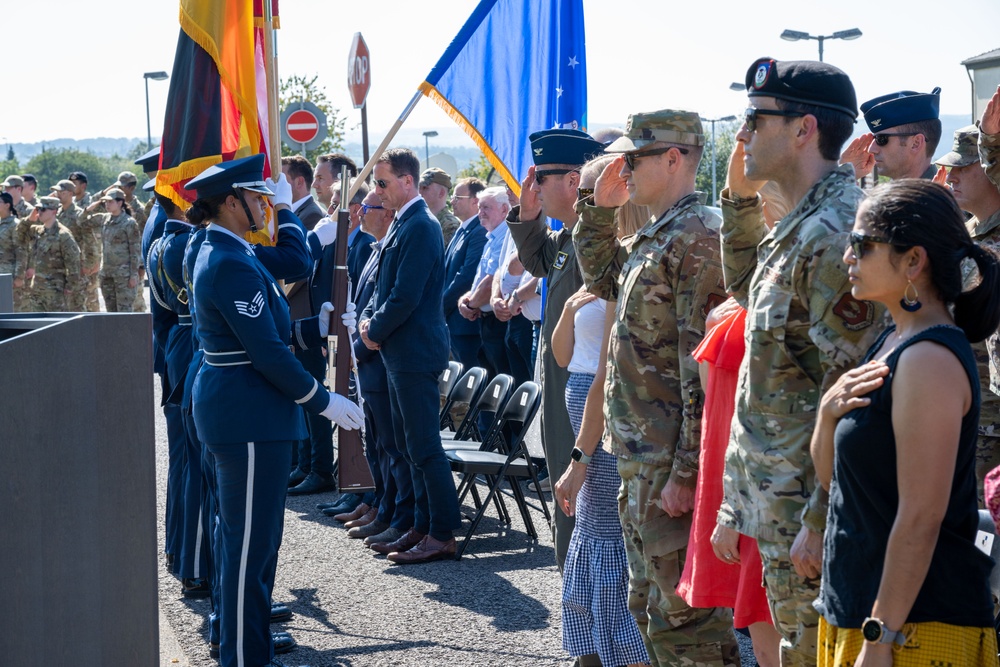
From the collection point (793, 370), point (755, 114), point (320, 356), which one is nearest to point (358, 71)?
point (320, 356)

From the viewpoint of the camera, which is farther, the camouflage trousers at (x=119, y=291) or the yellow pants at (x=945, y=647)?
the camouflage trousers at (x=119, y=291)

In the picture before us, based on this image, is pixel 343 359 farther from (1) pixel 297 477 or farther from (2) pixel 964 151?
(2) pixel 964 151

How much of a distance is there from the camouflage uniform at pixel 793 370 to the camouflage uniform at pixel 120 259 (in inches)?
655

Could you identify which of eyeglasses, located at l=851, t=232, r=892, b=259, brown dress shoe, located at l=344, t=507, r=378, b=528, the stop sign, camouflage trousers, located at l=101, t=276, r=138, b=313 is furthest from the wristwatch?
camouflage trousers, located at l=101, t=276, r=138, b=313

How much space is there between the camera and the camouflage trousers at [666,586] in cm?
370

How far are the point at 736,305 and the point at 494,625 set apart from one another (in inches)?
109

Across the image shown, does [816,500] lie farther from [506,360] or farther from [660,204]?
[506,360]

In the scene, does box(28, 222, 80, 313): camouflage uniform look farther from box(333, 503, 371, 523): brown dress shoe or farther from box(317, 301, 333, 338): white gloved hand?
box(317, 301, 333, 338): white gloved hand

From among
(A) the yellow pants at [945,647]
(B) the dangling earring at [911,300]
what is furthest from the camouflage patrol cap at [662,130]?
(A) the yellow pants at [945,647]

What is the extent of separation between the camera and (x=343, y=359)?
6.78 m

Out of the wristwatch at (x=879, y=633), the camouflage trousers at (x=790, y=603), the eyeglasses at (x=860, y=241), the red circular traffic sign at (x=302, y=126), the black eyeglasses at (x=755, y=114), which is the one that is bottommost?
the camouflage trousers at (x=790, y=603)

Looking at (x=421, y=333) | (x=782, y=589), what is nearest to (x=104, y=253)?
(x=421, y=333)

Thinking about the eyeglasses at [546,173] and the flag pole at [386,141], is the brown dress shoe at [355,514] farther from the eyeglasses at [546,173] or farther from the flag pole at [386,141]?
the eyeglasses at [546,173]

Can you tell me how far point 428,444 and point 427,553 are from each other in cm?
64
